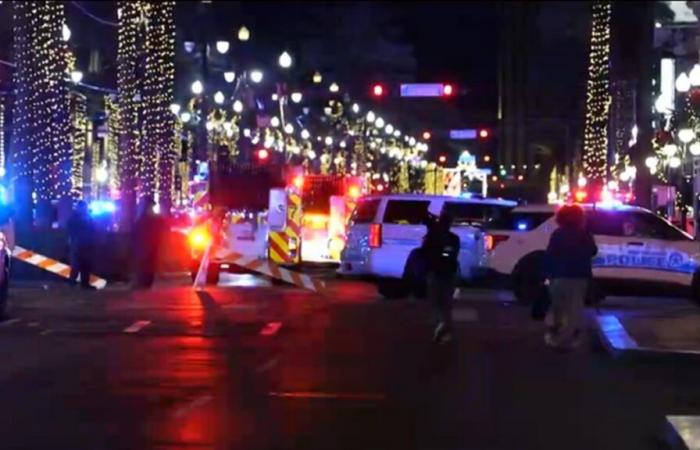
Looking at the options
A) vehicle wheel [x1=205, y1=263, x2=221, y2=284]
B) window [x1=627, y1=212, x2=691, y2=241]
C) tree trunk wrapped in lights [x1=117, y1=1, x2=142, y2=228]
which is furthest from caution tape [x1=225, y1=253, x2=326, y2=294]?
tree trunk wrapped in lights [x1=117, y1=1, x2=142, y2=228]

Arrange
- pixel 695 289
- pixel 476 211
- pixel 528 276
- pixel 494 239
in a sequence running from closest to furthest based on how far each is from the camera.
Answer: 1. pixel 695 289
2. pixel 528 276
3. pixel 494 239
4. pixel 476 211

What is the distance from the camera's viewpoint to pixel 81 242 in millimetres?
28172

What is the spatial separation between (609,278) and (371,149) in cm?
7513

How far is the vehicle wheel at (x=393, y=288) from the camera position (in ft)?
85.8

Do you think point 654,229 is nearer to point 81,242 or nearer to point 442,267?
point 442,267

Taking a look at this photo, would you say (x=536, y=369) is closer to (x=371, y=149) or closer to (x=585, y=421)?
(x=585, y=421)

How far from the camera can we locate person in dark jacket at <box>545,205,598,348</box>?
17.6m

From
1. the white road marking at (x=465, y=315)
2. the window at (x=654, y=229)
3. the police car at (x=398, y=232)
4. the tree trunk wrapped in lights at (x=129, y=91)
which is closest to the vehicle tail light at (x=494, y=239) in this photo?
the police car at (x=398, y=232)

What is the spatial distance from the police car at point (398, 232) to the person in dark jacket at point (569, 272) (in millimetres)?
7563

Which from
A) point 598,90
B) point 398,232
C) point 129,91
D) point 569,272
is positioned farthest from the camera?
point 598,90

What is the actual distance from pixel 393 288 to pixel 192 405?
45.9 feet

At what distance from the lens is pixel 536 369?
15.9 metres


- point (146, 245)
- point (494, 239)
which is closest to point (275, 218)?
point (146, 245)

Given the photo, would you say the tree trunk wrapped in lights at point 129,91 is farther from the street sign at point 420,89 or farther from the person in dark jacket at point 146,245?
the street sign at point 420,89
